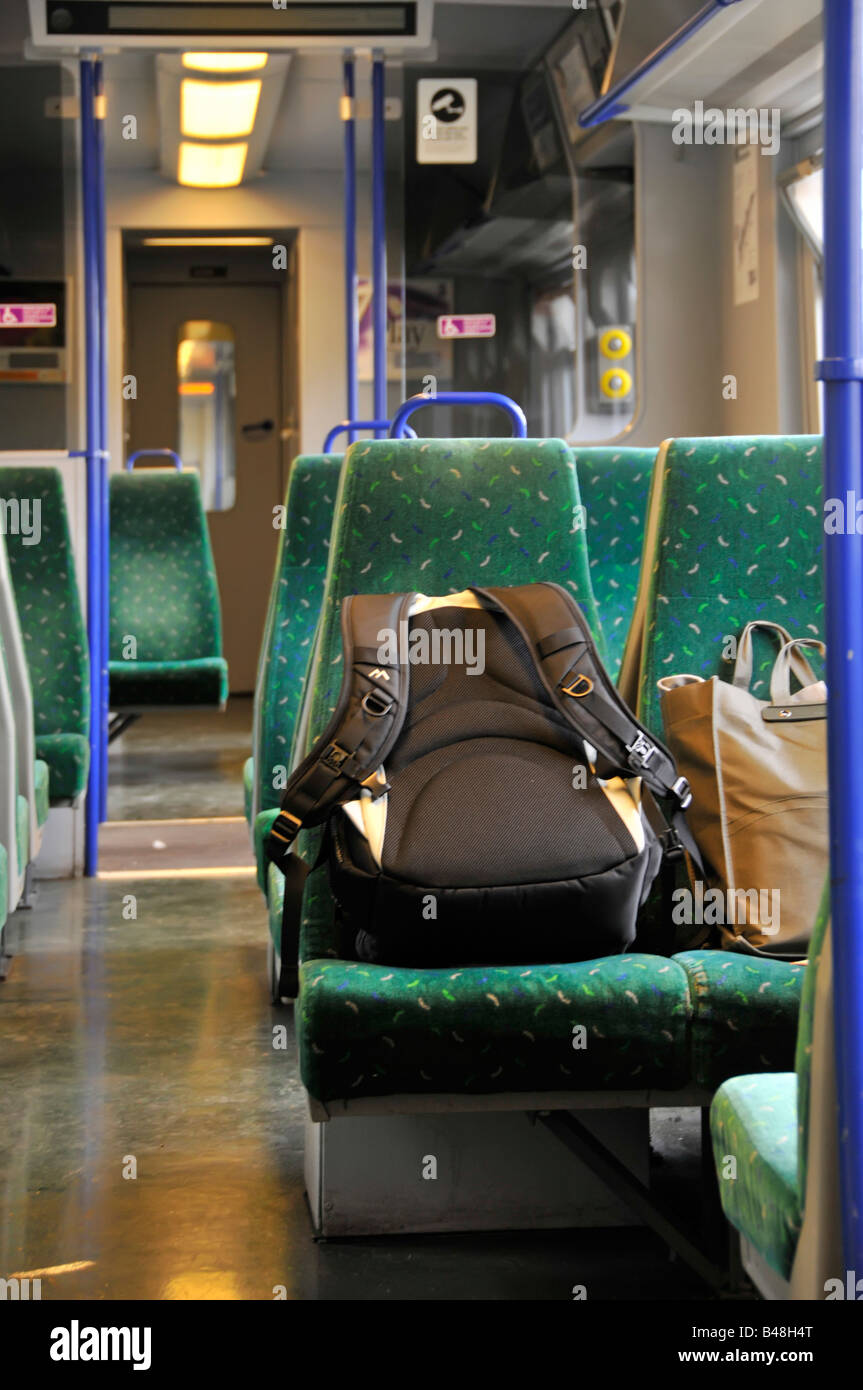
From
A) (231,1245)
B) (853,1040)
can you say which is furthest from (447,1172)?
(853,1040)

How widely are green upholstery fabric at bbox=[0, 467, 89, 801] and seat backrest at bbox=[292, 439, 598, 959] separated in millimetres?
2218

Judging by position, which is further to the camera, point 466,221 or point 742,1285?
point 466,221

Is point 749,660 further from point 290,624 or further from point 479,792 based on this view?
point 290,624

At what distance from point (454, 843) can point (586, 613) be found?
534 millimetres

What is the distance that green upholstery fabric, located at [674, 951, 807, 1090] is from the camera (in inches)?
68.1

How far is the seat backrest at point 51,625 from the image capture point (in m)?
4.20

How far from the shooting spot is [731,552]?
217 centimetres

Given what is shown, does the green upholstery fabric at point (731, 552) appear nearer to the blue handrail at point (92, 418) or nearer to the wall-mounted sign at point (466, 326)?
the blue handrail at point (92, 418)

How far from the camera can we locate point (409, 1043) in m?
1.67

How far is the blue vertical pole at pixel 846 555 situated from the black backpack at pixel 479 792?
0.65 meters

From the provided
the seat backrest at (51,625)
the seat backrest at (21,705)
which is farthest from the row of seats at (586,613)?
the seat backrest at (51,625)

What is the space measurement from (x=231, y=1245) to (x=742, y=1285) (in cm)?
67

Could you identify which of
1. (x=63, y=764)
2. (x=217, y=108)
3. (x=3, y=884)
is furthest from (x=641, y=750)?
(x=217, y=108)
